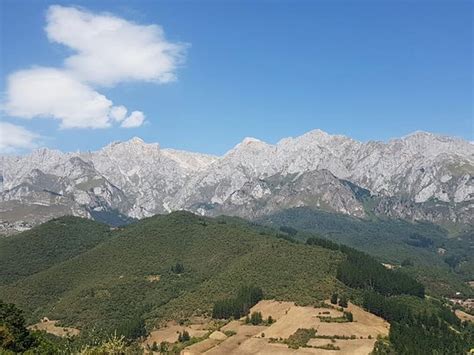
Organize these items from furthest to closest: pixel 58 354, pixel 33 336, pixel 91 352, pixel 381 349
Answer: pixel 381 349 < pixel 33 336 < pixel 58 354 < pixel 91 352

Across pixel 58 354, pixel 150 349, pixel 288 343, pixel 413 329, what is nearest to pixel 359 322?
pixel 413 329

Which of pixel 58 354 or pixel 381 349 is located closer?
pixel 58 354

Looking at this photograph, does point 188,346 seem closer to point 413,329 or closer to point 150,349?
point 150,349

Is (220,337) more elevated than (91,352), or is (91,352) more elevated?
(91,352)

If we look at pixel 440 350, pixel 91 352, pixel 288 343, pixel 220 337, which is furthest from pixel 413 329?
pixel 91 352

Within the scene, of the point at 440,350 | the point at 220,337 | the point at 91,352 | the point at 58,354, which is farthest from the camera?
the point at 220,337

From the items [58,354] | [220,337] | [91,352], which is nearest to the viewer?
[91,352]

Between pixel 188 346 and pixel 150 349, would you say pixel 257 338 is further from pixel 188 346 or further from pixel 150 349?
pixel 150 349

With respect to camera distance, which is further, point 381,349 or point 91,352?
point 381,349

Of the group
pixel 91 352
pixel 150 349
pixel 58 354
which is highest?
pixel 91 352
